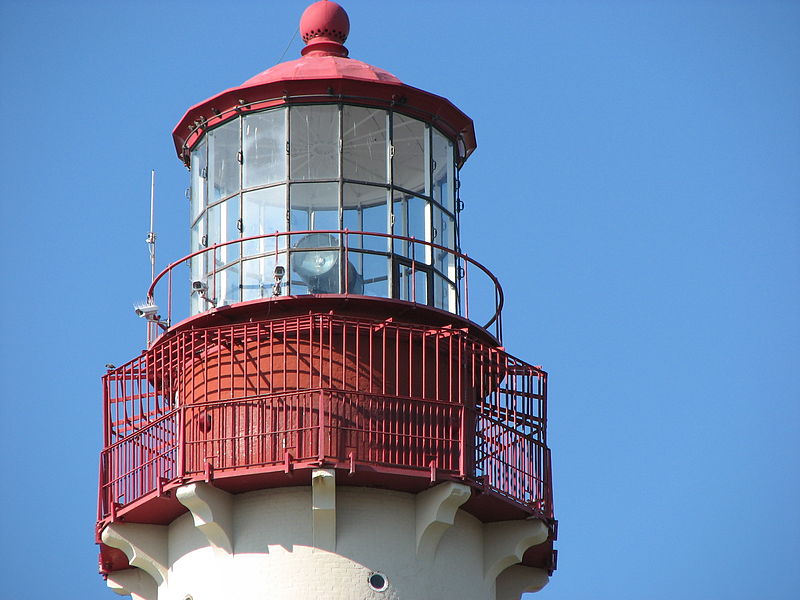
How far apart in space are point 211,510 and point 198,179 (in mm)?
5698

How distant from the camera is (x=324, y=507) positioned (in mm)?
32344

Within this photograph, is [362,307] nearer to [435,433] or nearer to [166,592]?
[435,433]

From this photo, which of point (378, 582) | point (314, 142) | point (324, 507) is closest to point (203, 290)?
point (314, 142)

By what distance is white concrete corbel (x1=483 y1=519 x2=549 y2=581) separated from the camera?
34094mm

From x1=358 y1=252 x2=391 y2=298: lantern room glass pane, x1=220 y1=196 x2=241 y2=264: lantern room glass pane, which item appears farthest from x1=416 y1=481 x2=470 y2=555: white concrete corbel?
x1=220 y1=196 x2=241 y2=264: lantern room glass pane

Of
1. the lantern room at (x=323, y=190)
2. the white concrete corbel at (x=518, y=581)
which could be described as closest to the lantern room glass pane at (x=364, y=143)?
the lantern room at (x=323, y=190)

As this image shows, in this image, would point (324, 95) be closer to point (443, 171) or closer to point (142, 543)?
point (443, 171)

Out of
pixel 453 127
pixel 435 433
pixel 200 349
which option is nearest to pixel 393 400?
pixel 435 433

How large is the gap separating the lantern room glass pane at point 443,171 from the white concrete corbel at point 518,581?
5.45 meters

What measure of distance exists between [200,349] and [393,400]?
290 cm

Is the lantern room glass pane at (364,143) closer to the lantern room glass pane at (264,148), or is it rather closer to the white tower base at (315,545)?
the lantern room glass pane at (264,148)

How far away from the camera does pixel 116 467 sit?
3375cm

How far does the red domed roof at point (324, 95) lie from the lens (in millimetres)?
34844

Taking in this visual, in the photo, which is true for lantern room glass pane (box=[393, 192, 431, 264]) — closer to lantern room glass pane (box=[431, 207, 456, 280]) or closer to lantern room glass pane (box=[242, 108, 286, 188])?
lantern room glass pane (box=[431, 207, 456, 280])
